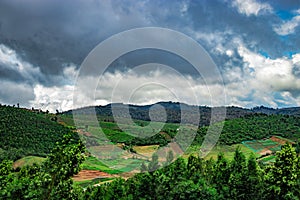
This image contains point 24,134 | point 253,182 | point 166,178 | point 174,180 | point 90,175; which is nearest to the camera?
point 253,182

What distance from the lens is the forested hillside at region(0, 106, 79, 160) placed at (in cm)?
11747

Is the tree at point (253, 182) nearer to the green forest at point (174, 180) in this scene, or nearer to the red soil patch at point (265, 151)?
the green forest at point (174, 180)

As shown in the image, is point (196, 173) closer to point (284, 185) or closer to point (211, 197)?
point (211, 197)

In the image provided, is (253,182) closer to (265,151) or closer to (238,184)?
(238,184)

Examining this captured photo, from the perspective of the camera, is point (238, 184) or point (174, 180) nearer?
point (238, 184)

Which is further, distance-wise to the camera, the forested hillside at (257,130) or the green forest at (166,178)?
the forested hillside at (257,130)

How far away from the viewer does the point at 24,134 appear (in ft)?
437

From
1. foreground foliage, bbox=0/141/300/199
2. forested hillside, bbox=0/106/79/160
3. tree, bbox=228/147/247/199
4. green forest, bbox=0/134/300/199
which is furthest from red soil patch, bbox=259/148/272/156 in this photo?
tree, bbox=228/147/247/199

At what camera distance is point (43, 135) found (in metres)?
139

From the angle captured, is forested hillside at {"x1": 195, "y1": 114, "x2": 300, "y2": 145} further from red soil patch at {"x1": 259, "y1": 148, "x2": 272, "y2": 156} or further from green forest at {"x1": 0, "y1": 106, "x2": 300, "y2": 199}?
green forest at {"x1": 0, "y1": 106, "x2": 300, "y2": 199}

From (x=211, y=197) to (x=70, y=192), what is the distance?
63.8 ft

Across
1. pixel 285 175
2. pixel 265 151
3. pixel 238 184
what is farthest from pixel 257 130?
pixel 285 175

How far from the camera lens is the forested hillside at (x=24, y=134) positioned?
385 ft

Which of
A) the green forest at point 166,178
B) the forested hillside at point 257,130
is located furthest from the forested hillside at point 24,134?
the green forest at point 166,178
